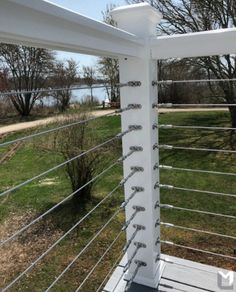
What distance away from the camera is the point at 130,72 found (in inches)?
47.3

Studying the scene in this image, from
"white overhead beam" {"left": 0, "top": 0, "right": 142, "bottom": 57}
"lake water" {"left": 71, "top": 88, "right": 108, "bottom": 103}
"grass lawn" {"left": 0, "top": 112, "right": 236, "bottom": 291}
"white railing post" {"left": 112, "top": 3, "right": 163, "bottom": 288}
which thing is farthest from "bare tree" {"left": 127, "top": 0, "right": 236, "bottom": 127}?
"white overhead beam" {"left": 0, "top": 0, "right": 142, "bottom": 57}

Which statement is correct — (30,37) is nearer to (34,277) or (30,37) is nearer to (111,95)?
(34,277)

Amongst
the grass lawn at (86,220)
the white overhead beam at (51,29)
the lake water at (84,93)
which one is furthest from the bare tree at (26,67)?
the white overhead beam at (51,29)

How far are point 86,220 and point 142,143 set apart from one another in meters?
2.26

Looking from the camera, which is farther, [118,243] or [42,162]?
[42,162]

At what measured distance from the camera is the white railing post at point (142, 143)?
116cm

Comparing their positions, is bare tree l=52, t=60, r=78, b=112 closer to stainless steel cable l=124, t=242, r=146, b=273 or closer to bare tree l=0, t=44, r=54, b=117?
bare tree l=0, t=44, r=54, b=117

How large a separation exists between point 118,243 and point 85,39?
2355 mm

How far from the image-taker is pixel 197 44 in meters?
1.10

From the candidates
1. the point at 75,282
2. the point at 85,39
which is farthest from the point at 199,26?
the point at 85,39

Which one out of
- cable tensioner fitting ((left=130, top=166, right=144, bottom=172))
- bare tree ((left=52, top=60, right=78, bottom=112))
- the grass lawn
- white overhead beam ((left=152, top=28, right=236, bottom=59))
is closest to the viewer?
white overhead beam ((left=152, top=28, right=236, bottom=59))

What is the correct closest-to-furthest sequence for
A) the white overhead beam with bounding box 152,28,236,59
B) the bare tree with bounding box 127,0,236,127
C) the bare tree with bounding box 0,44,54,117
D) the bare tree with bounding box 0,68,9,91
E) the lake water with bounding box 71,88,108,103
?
the white overhead beam with bounding box 152,28,236,59
the lake water with bounding box 71,88,108,103
the bare tree with bounding box 127,0,236,127
the bare tree with bounding box 0,68,9,91
the bare tree with bounding box 0,44,54,117

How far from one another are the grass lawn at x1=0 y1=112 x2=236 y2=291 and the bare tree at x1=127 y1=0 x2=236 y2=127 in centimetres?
234

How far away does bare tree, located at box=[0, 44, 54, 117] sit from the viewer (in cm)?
895
